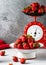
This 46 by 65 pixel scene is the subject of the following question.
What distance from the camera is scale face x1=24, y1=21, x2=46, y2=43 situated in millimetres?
2361

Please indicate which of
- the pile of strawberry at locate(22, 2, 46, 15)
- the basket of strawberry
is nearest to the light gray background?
the pile of strawberry at locate(22, 2, 46, 15)

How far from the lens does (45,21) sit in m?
2.56

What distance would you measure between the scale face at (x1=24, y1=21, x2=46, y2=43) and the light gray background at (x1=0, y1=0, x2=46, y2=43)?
8.1 inches

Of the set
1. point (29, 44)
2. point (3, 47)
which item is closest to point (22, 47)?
point (29, 44)

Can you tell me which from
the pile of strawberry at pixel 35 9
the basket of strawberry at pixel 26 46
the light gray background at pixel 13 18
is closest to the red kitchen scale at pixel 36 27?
the pile of strawberry at pixel 35 9

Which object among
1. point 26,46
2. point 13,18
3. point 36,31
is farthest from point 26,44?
point 13,18

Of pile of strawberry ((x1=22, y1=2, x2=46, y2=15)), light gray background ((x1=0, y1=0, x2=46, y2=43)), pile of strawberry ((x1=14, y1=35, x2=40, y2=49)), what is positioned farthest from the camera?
light gray background ((x1=0, y1=0, x2=46, y2=43))

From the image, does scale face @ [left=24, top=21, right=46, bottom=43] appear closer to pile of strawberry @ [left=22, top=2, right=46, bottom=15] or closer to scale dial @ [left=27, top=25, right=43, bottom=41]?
scale dial @ [left=27, top=25, right=43, bottom=41]

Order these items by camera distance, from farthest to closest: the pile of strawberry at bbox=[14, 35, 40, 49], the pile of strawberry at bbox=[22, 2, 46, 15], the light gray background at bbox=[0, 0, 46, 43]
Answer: the light gray background at bbox=[0, 0, 46, 43] < the pile of strawberry at bbox=[22, 2, 46, 15] < the pile of strawberry at bbox=[14, 35, 40, 49]

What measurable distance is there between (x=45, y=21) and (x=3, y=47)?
0.50m

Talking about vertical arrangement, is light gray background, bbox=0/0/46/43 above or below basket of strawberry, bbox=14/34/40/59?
above

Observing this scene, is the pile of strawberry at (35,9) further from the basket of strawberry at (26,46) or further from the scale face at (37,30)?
the basket of strawberry at (26,46)

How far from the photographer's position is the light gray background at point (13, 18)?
2.55 meters

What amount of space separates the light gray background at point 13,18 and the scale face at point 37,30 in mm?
207
